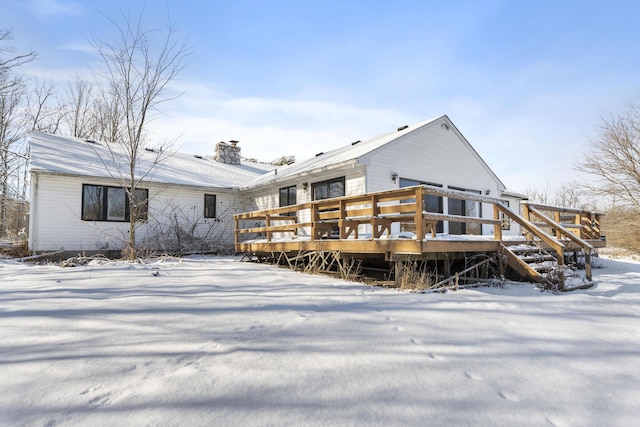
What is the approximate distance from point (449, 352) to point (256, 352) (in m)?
1.42

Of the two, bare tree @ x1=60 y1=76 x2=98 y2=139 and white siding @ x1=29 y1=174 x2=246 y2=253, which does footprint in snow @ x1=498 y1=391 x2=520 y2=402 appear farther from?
bare tree @ x1=60 y1=76 x2=98 y2=139

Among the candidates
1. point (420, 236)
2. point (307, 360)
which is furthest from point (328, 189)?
point (307, 360)

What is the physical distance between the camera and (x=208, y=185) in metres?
13.2

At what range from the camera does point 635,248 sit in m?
14.3

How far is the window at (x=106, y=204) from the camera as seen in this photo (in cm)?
1130

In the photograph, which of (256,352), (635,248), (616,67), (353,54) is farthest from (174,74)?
(635,248)

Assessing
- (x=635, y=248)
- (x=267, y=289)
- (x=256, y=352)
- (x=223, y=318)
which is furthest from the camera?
(x=635, y=248)

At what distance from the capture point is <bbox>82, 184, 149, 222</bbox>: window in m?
11.3

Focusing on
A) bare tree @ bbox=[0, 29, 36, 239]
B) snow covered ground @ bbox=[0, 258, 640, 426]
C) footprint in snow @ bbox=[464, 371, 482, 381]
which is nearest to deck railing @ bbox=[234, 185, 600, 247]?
snow covered ground @ bbox=[0, 258, 640, 426]

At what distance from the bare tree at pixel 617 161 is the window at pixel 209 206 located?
19018mm

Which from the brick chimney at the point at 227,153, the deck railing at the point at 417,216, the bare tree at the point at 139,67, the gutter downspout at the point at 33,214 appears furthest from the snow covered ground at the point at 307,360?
the brick chimney at the point at 227,153

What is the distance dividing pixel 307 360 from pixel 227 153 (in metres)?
16.4

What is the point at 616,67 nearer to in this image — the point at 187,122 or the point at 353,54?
the point at 353,54

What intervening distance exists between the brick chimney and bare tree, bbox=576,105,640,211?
61.3 feet
